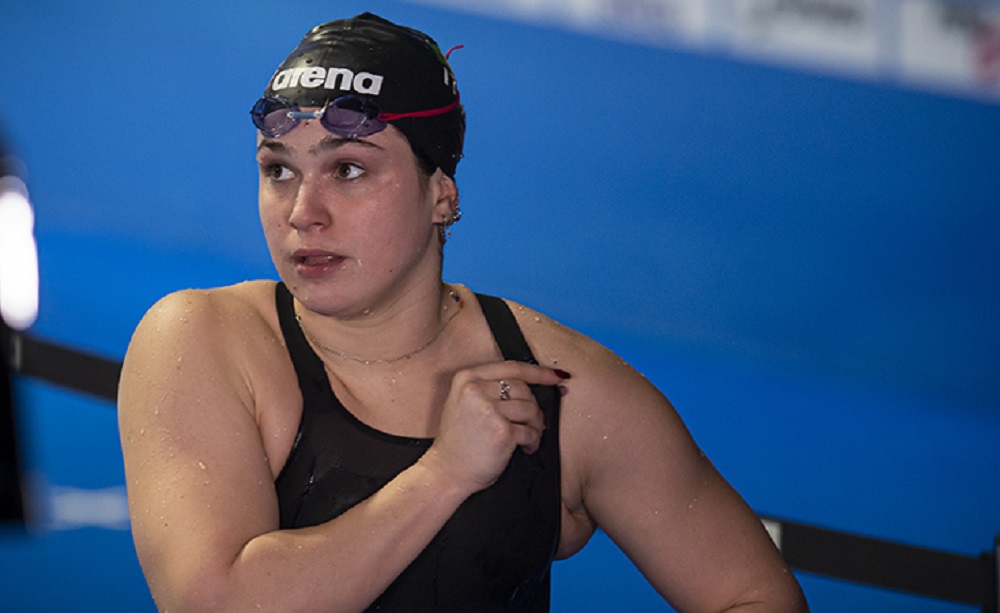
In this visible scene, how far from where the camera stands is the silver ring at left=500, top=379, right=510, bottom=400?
1821 mm

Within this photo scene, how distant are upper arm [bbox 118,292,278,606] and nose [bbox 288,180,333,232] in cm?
22

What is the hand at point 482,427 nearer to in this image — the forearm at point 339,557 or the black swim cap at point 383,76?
the forearm at point 339,557

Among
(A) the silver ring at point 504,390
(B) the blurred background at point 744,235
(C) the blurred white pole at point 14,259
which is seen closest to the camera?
(A) the silver ring at point 504,390

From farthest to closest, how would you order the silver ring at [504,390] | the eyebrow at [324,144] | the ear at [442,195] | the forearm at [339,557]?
the ear at [442,195], the eyebrow at [324,144], the silver ring at [504,390], the forearm at [339,557]

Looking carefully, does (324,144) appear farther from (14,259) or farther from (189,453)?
(14,259)

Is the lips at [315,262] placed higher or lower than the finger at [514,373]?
higher

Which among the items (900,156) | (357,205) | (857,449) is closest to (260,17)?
(900,156)

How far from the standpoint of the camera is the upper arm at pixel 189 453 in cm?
174

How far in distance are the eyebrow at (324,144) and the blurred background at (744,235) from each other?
2.45 meters

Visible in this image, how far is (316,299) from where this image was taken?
76.2 inches

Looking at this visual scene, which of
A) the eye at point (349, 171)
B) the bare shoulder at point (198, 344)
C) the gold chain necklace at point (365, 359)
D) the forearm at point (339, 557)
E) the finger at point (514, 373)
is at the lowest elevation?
the forearm at point (339, 557)

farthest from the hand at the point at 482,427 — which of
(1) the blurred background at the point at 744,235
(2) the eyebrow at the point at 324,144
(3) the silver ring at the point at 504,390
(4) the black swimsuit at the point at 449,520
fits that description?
(1) the blurred background at the point at 744,235

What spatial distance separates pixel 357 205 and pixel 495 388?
1.20 ft

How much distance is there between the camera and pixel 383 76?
6.50 feet
